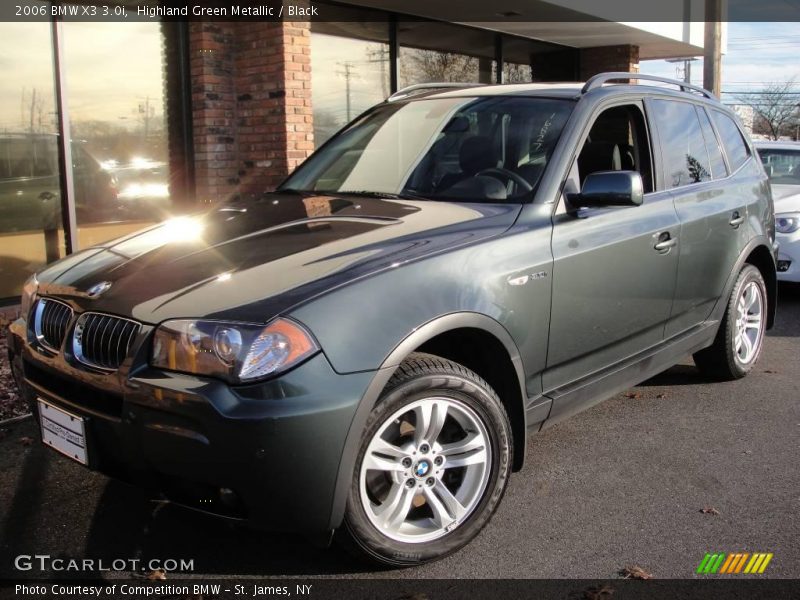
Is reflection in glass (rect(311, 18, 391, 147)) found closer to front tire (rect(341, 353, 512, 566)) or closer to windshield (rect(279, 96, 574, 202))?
windshield (rect(279, 96, 574, 202))

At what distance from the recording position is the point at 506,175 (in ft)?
12.2

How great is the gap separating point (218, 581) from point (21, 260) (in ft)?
17.9

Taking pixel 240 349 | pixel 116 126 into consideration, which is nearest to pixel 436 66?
pixel 116 126

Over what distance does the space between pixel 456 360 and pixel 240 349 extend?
3.41 feet

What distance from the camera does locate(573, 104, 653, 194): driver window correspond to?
408 centimetres

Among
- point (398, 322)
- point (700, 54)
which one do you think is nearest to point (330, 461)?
point (398, 322)

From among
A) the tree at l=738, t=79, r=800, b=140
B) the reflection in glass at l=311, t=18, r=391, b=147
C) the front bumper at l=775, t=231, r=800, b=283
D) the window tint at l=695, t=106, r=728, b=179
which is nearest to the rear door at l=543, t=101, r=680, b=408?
the window tint at l=695, t=106, r=728, b=179

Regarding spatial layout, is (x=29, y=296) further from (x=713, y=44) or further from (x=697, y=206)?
(x=713, y=44)

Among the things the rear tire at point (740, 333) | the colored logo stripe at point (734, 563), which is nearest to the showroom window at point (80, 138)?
the rear tire at point (740, 333)

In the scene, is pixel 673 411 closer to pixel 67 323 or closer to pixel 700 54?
pixel 67 323


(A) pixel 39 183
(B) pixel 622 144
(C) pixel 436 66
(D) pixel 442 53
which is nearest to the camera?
(B) pixel 622 144

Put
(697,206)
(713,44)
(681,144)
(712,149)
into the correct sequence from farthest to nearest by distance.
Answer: (713,44)
(712,149)
(681,144)
(697,206)

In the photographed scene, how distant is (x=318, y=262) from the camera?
2.91 meters

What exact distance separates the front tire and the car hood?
45 centimetres
